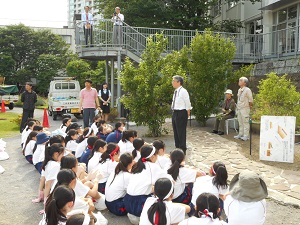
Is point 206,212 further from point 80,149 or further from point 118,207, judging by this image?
point 80,149

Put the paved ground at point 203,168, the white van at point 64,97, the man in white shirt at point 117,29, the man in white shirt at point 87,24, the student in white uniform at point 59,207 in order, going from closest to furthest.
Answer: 1. the student in white uniform at point 59,207
2. the paved ground at point 203,168
3. the man in white shirt at point 117,29
4. the man in white shirt at point 87,24
5. the white van at point 64,97

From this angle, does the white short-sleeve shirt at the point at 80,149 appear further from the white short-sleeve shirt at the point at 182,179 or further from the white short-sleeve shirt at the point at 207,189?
the white short-sleeve shirt at the point at 207,189

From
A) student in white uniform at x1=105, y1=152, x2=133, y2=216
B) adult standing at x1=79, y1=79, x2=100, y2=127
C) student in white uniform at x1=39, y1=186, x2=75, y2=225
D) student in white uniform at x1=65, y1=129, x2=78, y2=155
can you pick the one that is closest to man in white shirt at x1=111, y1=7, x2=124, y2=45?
adult standing at x1=79, y1=79, x2=100, y2=127

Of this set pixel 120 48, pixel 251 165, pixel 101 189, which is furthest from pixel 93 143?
pixel 120 48

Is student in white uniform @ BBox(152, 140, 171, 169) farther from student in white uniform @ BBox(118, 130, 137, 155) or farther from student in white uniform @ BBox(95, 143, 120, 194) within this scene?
student in white uniform @ BBox(118, 130, 137, 155)

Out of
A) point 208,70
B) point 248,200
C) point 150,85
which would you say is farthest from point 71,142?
point 208,70

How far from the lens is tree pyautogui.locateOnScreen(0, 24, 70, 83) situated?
35750 mm

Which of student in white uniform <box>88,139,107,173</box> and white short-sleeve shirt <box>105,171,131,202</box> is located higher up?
student in white uniform <box>88,139,107,173</box>

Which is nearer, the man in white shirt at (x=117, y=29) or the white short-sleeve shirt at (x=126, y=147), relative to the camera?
the white short-sleeve shirt at (x=126, y=147)

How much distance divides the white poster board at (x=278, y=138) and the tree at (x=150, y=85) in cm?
337

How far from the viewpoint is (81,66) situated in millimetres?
30656

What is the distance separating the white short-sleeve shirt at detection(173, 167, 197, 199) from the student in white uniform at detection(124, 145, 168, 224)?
1.15 ft

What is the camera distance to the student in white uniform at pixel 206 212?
9.64ft

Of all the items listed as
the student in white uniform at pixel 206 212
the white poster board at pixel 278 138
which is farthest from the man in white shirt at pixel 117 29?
the student in white uniform at pixel 206 212
